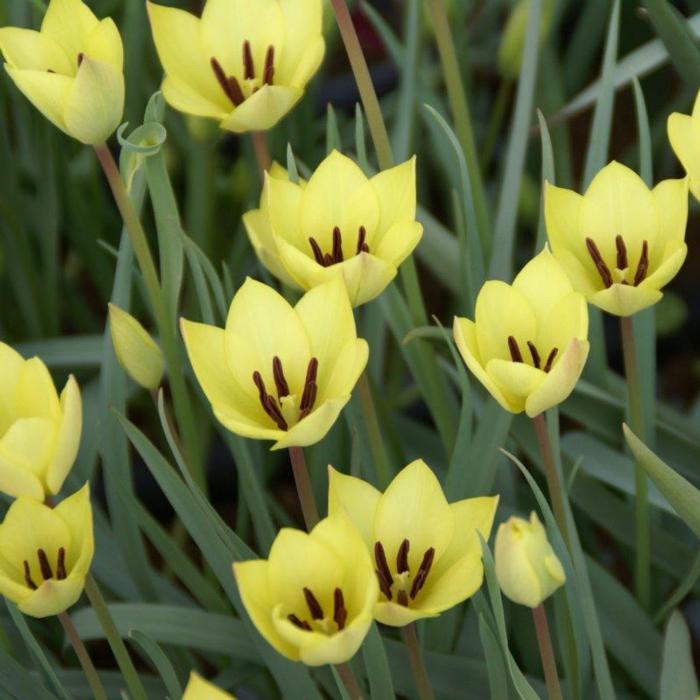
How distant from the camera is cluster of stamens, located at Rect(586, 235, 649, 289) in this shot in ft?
2.02

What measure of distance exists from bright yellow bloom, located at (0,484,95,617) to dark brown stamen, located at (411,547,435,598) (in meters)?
0.14

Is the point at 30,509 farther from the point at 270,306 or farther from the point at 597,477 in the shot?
the point at 597,477

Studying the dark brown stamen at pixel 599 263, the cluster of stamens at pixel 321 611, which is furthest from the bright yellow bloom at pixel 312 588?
the dark brown stamen at pixel 599 263

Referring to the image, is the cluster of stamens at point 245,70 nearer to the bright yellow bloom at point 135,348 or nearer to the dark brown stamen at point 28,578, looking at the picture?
the bright yellow bloom at point 135,348

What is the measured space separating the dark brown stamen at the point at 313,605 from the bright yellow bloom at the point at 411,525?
3cm

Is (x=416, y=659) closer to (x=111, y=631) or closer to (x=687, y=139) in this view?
(x=111, y=631)

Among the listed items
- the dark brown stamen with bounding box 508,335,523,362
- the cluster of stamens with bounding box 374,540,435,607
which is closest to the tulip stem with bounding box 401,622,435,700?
the cluster of stamens with bounding box 374,540,435,607

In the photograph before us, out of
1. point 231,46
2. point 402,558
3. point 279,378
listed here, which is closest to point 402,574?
point 402,558

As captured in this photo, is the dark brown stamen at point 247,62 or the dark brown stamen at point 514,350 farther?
the dark brown stamen at point 247,62

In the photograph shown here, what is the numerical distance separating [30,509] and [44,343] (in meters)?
0.45

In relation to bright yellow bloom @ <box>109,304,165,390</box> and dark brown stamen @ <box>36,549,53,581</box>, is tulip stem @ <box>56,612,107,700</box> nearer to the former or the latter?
dark brown stamen @ <box>36,549,53,581</box>

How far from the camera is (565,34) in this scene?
1.54 meters

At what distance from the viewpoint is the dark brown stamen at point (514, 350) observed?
58 cm

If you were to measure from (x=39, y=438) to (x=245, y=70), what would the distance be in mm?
269
